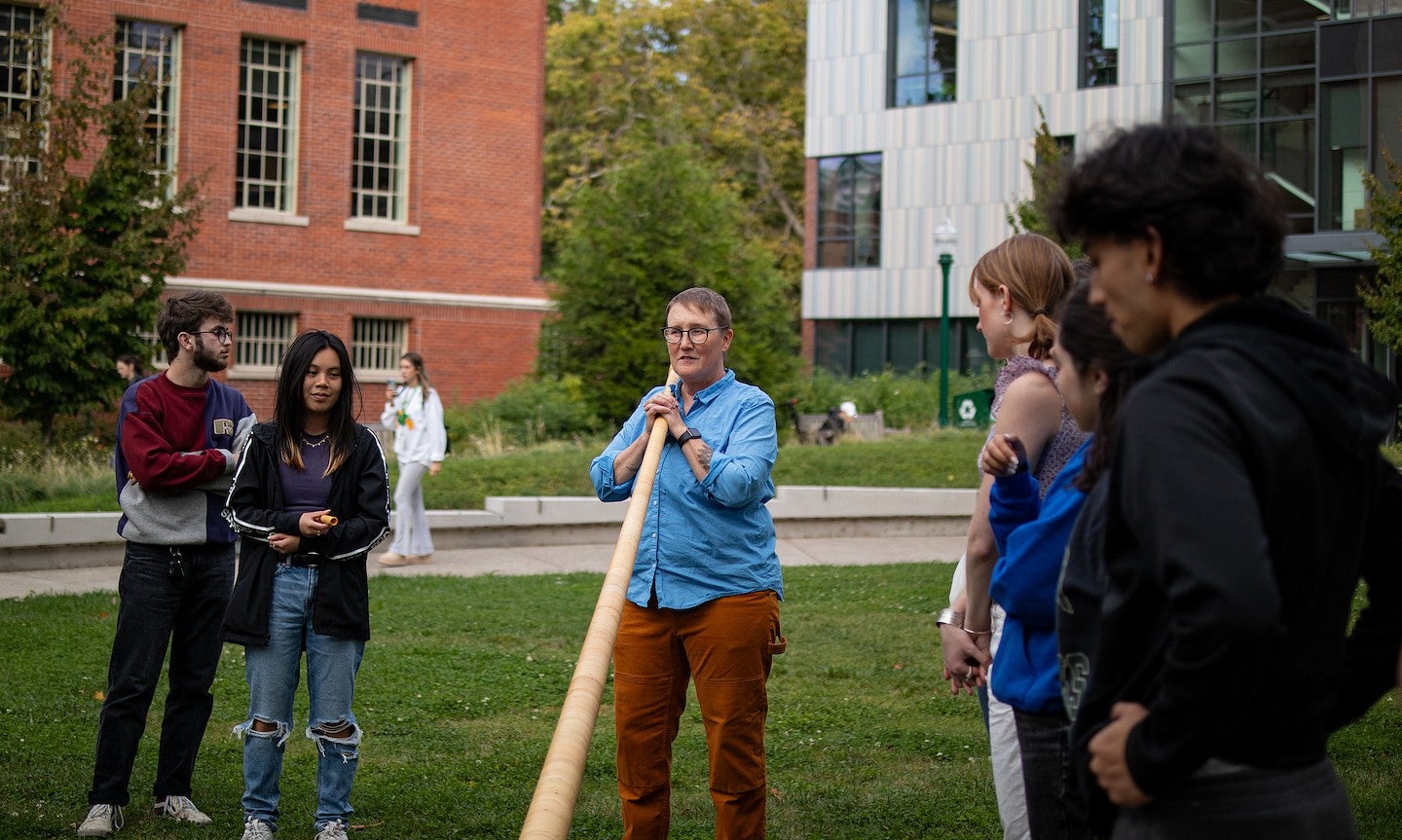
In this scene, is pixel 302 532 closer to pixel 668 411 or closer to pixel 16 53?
pixel 668 411

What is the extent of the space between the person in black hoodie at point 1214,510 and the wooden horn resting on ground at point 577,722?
0.87 m

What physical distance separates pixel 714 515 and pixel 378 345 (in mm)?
25802

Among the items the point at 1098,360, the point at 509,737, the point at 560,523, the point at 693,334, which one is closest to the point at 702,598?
the point at 693,334

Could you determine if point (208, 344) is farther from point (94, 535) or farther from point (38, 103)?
point (38, 103)

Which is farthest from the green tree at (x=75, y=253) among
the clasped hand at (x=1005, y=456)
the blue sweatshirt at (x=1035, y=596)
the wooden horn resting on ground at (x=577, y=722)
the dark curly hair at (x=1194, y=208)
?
the dark curly hair at (x=1194, y=208)

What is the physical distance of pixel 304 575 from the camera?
16.8 feet

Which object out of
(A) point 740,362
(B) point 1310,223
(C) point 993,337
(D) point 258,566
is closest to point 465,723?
(D) point 258,566

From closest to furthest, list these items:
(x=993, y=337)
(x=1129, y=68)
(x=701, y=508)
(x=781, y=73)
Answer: (x=993, y=337), (x=701, y=508), (x=1129, y=68), (x=781, y=73)

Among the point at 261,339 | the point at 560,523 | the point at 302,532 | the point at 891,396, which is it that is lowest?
the point at 560,523

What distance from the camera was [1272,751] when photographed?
6.97 ft

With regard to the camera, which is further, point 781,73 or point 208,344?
point 781,73

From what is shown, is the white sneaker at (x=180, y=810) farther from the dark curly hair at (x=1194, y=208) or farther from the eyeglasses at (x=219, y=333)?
the dark curly hair at (x=1194, y=208)

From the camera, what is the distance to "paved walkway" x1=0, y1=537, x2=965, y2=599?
482 inches

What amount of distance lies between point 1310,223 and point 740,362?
1411 cm
